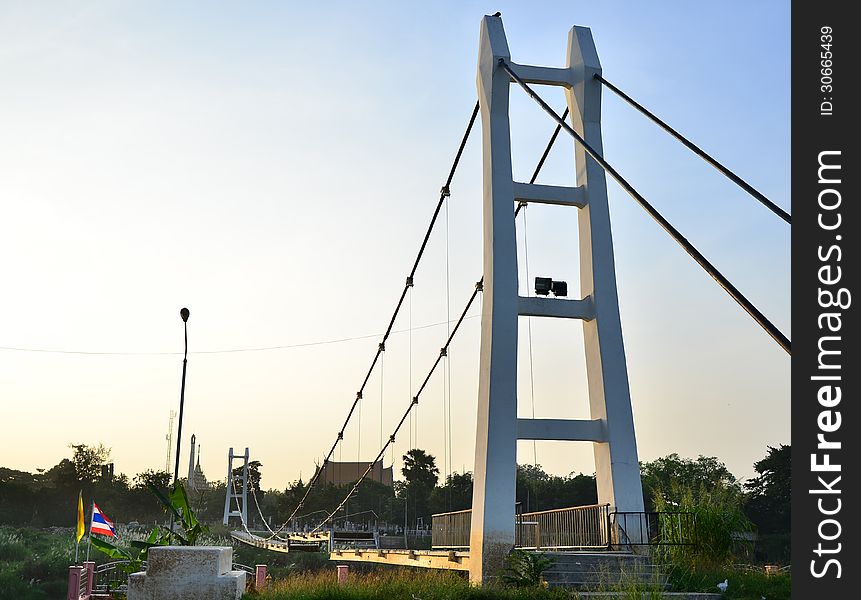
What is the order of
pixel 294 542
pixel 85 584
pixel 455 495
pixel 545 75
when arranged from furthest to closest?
pixel 455 495 → pixel 294 542 → pixel 545 75 → pixel 85 584

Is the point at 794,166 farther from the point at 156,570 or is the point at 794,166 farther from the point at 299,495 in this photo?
the point at 299,495

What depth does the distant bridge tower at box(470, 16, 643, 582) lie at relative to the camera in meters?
15.7

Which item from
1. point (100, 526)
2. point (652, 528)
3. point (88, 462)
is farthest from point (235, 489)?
point (652, 528)

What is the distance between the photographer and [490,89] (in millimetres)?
18875

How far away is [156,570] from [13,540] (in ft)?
161

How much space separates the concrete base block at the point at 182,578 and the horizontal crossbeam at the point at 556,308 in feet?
25.1

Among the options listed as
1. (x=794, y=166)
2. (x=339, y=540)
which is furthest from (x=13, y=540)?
(x=794, y=166)

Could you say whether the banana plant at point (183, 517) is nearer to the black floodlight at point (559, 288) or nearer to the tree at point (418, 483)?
the black floodlight at point (559, 288)

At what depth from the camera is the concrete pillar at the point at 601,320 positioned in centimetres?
1609

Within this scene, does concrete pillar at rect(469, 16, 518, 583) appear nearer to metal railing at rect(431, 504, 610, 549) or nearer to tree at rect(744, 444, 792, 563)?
metal railing at rect(431, 504, 610, 549)

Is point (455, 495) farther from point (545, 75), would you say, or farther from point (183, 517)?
point (183, 517)

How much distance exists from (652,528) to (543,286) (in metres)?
4.72

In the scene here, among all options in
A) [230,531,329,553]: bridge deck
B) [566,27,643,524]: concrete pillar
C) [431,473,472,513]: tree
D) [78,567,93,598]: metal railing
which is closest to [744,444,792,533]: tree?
[431,473,472,513]: tree

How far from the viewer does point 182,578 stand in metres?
11.1
